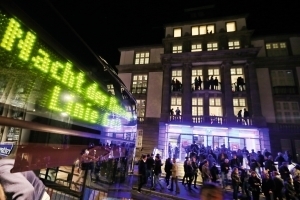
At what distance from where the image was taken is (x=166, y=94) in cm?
2255

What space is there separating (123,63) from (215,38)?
13478 mm

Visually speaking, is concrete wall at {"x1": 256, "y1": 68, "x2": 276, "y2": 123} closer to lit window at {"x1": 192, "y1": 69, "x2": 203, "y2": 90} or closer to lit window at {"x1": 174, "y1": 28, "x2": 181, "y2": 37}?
lit window at {"x1": 192, "y1": 69, "x2": 203, "y2": 90}

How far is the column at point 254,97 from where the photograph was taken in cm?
1892

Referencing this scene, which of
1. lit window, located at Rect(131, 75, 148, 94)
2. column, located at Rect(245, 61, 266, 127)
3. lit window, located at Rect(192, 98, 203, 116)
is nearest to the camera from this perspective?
column, located at Rect(245, 61, 266, 127)

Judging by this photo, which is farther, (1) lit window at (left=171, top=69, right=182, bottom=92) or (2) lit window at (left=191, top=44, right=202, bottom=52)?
(2) lit window at (left=191, top=44, right=202, bottom=52)

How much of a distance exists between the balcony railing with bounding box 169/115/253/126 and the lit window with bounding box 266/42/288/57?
9438 millimetres

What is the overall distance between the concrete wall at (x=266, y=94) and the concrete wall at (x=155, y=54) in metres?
12.9

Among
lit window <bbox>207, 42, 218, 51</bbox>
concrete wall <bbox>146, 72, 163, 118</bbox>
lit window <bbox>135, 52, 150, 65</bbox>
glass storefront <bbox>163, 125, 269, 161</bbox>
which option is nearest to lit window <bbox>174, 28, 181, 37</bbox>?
lit window <bbox>207, 42, 218, 51</bbox>

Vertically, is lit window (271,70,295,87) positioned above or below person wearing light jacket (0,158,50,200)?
above

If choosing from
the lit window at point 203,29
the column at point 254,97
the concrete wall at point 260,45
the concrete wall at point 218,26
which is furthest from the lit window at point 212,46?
the concrete wall at point 260,45

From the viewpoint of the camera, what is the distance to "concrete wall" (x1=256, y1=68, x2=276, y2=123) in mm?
19656

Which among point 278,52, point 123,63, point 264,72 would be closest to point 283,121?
point 264,72

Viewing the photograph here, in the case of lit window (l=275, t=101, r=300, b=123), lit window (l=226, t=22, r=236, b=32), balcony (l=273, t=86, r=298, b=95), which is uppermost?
lit window (l=226, t=22, r=236, b=32)

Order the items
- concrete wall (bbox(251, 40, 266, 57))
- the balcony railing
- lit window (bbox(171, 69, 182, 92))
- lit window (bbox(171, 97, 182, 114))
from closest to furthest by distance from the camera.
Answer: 1. the balcony railing
2. concrete wall (bbox(251, 40, 266, 57))
3. lit window (bbox(171, 97, 182, 114))
4. lit window (bbox(171, 69, 182, 92))
